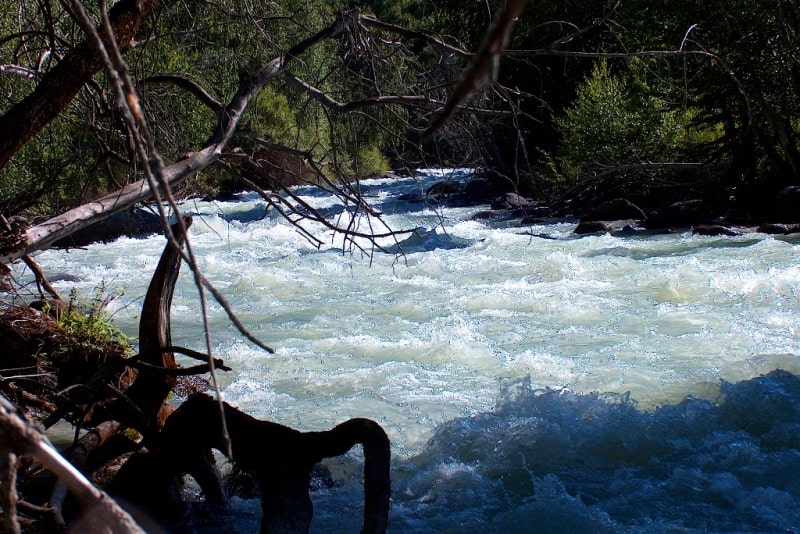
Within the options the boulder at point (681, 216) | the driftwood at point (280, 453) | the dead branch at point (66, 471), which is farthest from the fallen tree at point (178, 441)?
the boulder at point (681, 216)

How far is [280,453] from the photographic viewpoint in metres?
3.31

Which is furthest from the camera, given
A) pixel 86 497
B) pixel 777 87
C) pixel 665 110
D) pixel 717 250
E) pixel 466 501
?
pixel 665 110

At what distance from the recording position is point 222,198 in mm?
22172

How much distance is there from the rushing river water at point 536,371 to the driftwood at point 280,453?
637 millimetres

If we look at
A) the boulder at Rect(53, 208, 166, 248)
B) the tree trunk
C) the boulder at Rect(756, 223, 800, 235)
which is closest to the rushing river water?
the boulder at Rect(756, 223, 800, 235)

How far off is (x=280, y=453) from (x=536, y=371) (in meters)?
A: 4.09

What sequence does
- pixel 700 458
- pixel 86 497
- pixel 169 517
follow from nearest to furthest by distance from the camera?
1. pixel 86 497
2. pixel 169 517
3. pixel 700 458

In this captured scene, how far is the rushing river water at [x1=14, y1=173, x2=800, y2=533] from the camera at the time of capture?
4.48m

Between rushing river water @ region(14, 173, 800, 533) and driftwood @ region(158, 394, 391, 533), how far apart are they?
2.09 feet

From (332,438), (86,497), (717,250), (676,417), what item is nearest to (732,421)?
(676,417)

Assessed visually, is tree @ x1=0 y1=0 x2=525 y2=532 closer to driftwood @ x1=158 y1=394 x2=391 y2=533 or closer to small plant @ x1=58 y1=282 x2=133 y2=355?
driftwood @ x1=158 y1=394 x2=391 y2=533

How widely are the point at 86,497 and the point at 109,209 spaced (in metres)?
1.64

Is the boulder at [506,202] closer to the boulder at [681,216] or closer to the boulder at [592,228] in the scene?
the boulder at [592,228]

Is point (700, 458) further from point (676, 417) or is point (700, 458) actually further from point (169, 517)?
point (169, 517)
